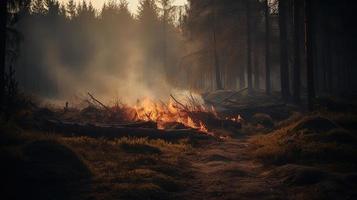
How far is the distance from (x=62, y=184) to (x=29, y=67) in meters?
67.1

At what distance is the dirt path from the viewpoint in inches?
359

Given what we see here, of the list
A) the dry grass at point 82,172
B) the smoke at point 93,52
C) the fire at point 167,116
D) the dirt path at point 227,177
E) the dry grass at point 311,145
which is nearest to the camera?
the dry grass at point 82,172

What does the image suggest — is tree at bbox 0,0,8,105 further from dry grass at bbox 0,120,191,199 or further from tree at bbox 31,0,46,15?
tree at bbox 31,0,46,15

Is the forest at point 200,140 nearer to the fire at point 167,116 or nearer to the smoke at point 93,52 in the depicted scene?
the fire at point 167,116

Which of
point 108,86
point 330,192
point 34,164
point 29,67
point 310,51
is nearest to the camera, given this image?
point 330,192

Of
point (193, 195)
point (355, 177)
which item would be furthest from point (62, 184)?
point (355, 177)

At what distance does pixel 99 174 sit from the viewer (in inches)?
414

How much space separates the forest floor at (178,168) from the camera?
9.00 m

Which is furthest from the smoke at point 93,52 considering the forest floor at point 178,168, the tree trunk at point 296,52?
the forest floor at point 178,168

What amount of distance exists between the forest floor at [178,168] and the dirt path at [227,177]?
2 centimetres

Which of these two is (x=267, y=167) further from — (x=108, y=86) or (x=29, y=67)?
(x=29, y=67)

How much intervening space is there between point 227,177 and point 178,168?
172 cm

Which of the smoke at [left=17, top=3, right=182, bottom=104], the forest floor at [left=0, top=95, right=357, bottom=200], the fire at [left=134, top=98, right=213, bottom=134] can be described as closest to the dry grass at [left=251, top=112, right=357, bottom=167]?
the forest floor at [left=0, top=95, right=357, bottom=200]

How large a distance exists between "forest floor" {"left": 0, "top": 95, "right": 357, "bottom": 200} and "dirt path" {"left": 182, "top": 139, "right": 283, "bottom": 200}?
A: 22 millimetres
